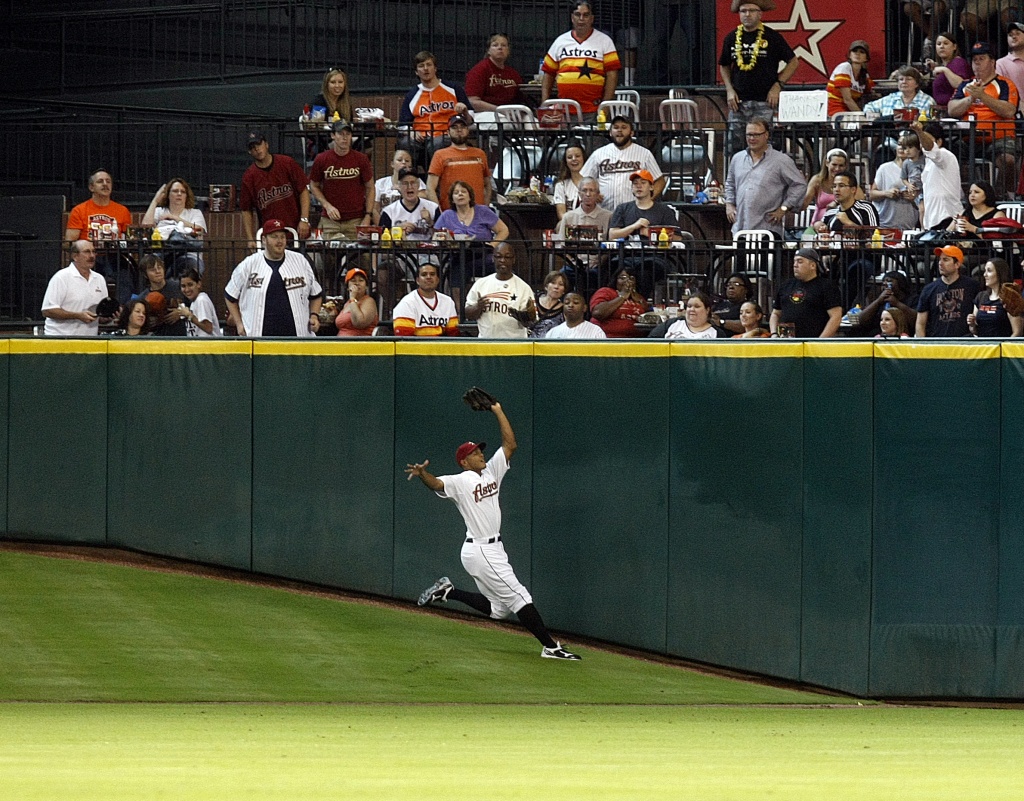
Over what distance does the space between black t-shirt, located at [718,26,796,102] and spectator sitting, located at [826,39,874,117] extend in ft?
2.07

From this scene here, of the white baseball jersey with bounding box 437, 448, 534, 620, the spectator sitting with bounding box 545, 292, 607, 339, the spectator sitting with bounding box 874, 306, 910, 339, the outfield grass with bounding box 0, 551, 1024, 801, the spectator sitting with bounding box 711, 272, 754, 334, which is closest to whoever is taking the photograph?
the outfield grass with bounding box 0, 551, 1024, 801

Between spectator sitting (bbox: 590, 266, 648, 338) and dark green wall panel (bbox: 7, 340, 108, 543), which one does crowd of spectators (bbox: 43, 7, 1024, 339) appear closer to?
spectator sitting (bbox: 590, 266, 648, 338)

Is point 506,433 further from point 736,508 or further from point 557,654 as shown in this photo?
point 736,508

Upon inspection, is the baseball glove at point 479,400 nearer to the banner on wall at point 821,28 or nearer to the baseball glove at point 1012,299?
the baseball glove at point 1012,299

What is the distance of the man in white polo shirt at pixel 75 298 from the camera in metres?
15.2

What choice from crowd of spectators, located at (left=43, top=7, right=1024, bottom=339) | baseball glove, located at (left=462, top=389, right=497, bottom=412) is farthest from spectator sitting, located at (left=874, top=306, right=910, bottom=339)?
baseball glove, located at (left=462, top=389, right=497, bottom=412)

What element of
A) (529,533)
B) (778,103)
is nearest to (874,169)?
(778,103)

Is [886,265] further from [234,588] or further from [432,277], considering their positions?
[234,588]

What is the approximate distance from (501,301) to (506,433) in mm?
2534

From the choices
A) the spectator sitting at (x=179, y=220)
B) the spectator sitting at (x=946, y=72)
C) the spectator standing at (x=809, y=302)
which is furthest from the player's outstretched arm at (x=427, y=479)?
the spectator sitting at (x=946, y=72)

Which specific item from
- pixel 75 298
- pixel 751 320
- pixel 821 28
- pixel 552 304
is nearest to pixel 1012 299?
pixel 751 320

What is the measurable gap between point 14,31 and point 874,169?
14.5 m

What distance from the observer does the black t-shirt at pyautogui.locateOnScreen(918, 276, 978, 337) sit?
13.4 m

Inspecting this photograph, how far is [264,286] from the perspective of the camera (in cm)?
1505
